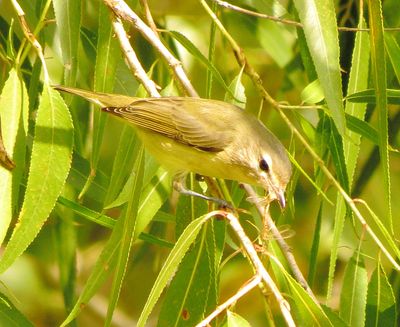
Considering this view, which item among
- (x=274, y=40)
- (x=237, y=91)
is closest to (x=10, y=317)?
(x=237, y=91)

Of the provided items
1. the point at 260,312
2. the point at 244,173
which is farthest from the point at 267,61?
the point at 244,173

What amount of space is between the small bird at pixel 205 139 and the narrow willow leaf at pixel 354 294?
0.78 ft

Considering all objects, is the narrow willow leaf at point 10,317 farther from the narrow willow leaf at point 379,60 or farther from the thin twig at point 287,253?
the narrow willow leaf at point 379,60

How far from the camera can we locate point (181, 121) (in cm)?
253

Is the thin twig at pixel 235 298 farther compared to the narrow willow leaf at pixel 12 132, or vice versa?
the narrow willow leaf at pixel 12 132

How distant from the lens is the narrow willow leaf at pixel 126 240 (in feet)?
6.04

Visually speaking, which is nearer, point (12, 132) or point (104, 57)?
point (12, 132)

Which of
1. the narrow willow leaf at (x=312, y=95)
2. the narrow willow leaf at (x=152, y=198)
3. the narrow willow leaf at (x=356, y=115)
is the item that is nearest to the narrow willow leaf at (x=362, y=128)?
the narrow willow leaf at (x=356, y=115)

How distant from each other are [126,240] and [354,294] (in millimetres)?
639

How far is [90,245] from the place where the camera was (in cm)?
419

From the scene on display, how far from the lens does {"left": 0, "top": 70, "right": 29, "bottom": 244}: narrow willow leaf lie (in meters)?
2.04

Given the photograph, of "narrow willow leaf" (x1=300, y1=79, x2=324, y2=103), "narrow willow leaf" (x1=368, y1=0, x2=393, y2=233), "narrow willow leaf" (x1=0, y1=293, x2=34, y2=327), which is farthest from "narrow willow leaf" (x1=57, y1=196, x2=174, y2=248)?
"narrow willow leaf" (x1=368, y1=0, x2=393, y2=233)

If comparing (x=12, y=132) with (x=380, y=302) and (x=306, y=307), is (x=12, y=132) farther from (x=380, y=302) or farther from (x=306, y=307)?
(x=380, y=302)

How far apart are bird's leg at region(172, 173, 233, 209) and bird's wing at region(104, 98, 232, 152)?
0.37ft
